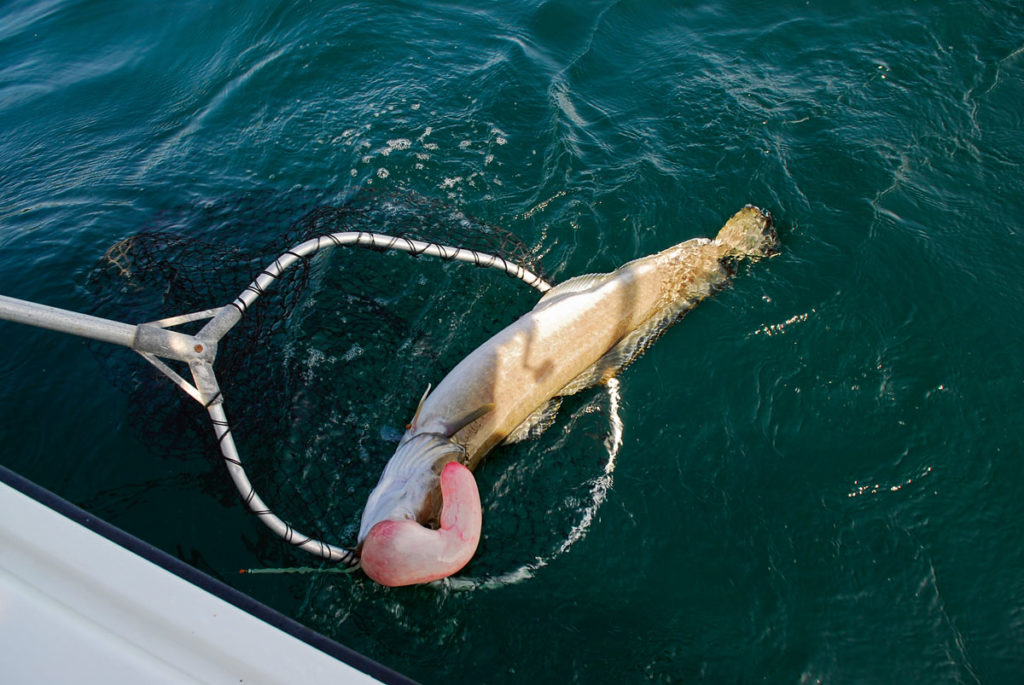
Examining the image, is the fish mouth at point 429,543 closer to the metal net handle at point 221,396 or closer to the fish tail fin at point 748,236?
the metal net handle at point 221,396

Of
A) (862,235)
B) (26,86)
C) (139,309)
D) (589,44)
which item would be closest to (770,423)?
(862,235)

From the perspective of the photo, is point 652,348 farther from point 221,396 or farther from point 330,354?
point 221,396

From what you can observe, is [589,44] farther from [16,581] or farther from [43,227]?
[16,581]

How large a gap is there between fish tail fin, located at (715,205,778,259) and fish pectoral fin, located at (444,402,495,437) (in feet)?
10.2

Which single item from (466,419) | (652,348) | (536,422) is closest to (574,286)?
(652,348)

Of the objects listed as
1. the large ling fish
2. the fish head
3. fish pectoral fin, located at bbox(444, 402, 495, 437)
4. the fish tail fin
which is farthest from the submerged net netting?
the fish tail fin

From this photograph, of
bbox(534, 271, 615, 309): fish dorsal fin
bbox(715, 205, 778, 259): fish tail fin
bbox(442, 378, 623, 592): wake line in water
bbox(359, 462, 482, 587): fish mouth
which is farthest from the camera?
bbox(715, 205, 778, 259): fish tail fin

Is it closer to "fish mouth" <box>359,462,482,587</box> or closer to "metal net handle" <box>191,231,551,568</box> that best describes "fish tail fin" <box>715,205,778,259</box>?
"metal net handle" <box>191,231,551,568</box>

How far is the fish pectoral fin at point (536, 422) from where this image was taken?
5.13m

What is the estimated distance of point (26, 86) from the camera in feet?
31.3

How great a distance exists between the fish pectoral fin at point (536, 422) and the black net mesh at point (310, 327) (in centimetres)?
89

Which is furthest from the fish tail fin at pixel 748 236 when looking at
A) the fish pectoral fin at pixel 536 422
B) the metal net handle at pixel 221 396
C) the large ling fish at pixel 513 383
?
the metal net handle at pixel 221 396

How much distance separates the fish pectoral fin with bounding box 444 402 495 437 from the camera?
15.6ft

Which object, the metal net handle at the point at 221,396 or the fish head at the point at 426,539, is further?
the metal net handle at the point at 221,396
